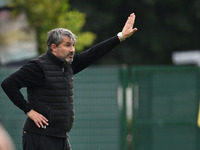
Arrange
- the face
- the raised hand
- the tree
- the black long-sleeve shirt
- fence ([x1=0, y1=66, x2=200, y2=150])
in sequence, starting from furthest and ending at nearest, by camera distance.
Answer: the tree
fence ([x1=0, y1=66, x2=200, y2=150])
the raised hand
the face
the black long-sleeve shirt

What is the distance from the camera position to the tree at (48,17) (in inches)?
529

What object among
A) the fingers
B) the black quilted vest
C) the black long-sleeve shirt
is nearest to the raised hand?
the black quilted vest

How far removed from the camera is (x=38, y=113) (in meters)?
5.39

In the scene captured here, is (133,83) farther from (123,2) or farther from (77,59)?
(123,2)

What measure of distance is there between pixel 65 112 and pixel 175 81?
506 cm

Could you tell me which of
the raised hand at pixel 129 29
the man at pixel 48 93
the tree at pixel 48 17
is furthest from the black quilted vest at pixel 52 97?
the tree at pixel 48 17

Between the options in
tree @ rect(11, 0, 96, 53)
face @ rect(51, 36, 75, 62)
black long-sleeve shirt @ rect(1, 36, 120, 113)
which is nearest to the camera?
black long-sleeve shirt @ rect(1, 36, 120, 113)

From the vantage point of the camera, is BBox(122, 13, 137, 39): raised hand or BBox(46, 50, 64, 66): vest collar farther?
BBox(122, 13, 137, 39): raised hand

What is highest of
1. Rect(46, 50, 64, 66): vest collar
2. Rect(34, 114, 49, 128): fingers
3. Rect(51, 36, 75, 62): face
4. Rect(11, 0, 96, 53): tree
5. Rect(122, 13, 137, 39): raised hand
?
Rect(11, 0, 96, 53): tree

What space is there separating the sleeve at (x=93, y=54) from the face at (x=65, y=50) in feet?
1.00

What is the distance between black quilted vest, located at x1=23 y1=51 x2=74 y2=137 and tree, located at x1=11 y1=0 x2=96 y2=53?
25.7 ft

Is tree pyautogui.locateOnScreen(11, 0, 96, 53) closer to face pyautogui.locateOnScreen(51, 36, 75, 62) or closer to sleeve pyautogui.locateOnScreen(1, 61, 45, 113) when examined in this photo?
face pyautogui.locateOnScreen(51, 36, 75, 62)

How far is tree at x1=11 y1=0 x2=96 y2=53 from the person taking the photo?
1343cm

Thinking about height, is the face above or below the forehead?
below
